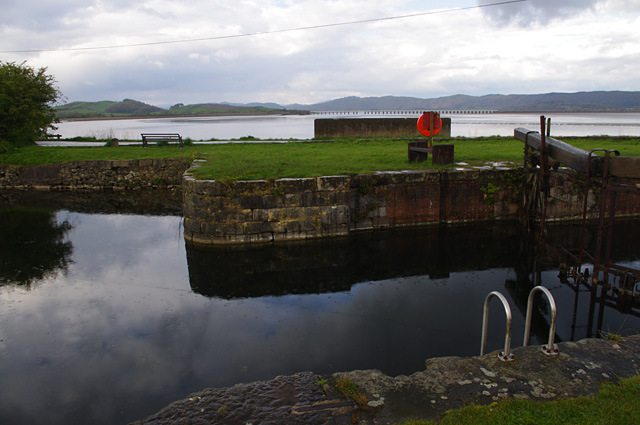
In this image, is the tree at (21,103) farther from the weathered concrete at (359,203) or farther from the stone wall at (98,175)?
the weathered concrete at (359,203)

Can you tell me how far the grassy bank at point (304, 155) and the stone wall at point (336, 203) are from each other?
2.02 feet

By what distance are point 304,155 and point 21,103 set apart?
58.3 ft

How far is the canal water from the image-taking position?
241 inches

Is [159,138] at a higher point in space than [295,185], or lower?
higher

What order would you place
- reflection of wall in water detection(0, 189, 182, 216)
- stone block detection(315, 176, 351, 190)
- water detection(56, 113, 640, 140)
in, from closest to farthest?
1. stone block detection(315, 176, 351, 190)
2. reflection of wall in water detection(0, 189, 182, 216)
3. water detection(56, 113, 640, 140)

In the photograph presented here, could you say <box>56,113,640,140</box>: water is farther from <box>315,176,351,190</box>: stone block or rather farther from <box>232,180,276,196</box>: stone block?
<box>232,180,276,196</box>: stone block

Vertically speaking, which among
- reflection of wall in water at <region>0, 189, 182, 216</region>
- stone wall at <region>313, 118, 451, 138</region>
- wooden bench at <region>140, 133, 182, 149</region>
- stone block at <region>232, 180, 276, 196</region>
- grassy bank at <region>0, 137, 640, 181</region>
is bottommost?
reflection of wall in water at <region>0, 189, 182, 216</region>

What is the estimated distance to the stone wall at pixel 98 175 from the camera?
21078 mm

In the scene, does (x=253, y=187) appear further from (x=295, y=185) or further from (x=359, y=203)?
(x=359, y=203)

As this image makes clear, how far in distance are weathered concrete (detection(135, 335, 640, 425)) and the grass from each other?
0.13 meters

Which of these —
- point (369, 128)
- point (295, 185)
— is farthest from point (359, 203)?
point (369, 128)

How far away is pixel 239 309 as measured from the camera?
27.6 ft

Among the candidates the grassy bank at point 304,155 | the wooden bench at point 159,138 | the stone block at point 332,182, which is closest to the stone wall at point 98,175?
the grassy bank at point 304,155

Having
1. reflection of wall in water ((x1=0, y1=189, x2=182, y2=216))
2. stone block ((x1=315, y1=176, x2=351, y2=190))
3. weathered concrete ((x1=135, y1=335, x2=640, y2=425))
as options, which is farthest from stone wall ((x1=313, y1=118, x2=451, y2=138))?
weathered concrete ((x1=135, y1=335, x2=640, y2=425))
